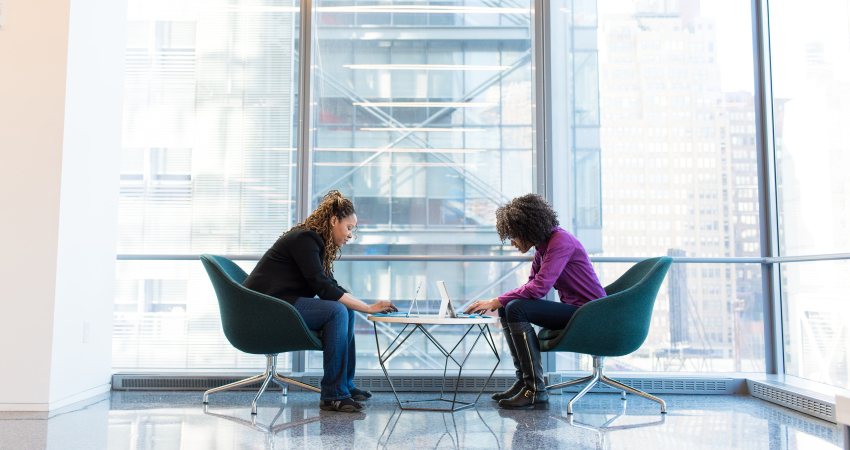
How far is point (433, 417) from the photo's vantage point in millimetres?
3170

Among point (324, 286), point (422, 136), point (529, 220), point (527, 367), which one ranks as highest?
point (422, 136)

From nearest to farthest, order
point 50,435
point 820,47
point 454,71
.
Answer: point 50,435 < point 820,47 < point 454,71

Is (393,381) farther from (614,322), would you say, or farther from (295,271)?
(614,322)

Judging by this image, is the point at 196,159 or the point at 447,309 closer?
the point at 447,309

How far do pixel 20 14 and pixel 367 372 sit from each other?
2.60 m

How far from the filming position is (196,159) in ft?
14.1

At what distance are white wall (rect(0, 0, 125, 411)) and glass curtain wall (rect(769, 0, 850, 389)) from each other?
152 inches

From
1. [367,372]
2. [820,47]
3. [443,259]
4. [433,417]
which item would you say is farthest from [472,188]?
[820,47]

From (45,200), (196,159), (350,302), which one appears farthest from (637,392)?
(45,200)

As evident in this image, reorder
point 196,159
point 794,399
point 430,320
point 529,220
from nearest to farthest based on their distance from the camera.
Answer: point 430,320 < point 794,399 < point 529,220 < point 196,159

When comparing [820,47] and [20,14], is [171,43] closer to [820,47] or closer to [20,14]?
[20,14]

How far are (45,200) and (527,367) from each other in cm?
246

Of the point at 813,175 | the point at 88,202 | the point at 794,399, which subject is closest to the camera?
the point at 794,399

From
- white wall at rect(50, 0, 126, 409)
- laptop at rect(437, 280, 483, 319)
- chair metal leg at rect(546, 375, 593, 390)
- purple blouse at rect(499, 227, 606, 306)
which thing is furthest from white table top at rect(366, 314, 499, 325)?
white wall at rect(50, 0, 126, 409)
